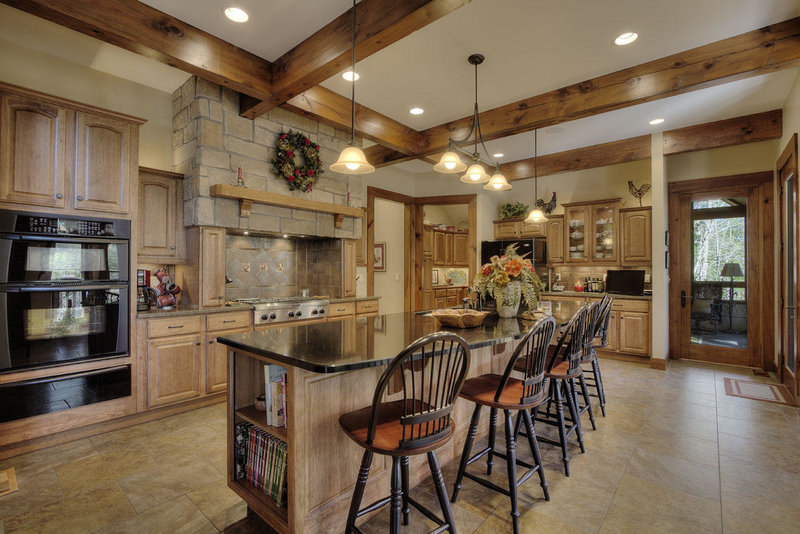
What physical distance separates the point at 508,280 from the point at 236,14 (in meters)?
2.66

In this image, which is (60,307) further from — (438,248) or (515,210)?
(438,248)

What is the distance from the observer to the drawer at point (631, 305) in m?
5.11

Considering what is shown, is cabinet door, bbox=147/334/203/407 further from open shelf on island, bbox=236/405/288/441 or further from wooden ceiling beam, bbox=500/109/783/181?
wooden ceiling beam, bbox=500/109/783/181

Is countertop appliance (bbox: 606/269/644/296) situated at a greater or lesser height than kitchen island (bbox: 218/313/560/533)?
greater

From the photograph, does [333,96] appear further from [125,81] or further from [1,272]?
[1,272]

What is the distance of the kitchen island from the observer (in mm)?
1612

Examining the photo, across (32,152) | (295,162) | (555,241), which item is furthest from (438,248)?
(32,152)

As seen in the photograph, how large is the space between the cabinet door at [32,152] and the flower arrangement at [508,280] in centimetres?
320

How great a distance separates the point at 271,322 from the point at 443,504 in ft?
9.13

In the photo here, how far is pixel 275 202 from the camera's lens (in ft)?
13.1

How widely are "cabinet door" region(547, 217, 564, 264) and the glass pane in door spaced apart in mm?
1710

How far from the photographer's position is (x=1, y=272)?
250cm

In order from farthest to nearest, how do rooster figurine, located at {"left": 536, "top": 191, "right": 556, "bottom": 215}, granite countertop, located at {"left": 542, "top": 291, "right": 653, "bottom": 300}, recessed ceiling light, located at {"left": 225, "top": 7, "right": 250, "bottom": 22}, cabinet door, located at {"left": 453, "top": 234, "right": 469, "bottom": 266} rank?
1. cabinet door, located at {"left": 453, "top": 234, "right": 469, "bottom": 266}
2. rooster figurine, located at {"left": 536, "top": 191, "right": 556, "bottom": 215}
3. granite countertop, located at {"left": 542, "top": 291, "right": 653, "bottom": 300}
4. recessed ceiling light, located at {"left": 225, "top": 7, "right": 250, "bottom": 22}

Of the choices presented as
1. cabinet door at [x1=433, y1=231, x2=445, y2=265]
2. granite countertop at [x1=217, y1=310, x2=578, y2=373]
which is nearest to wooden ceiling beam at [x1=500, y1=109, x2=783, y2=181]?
cabinet door at [x1=433, y1=231, x2=445, y2=265]
